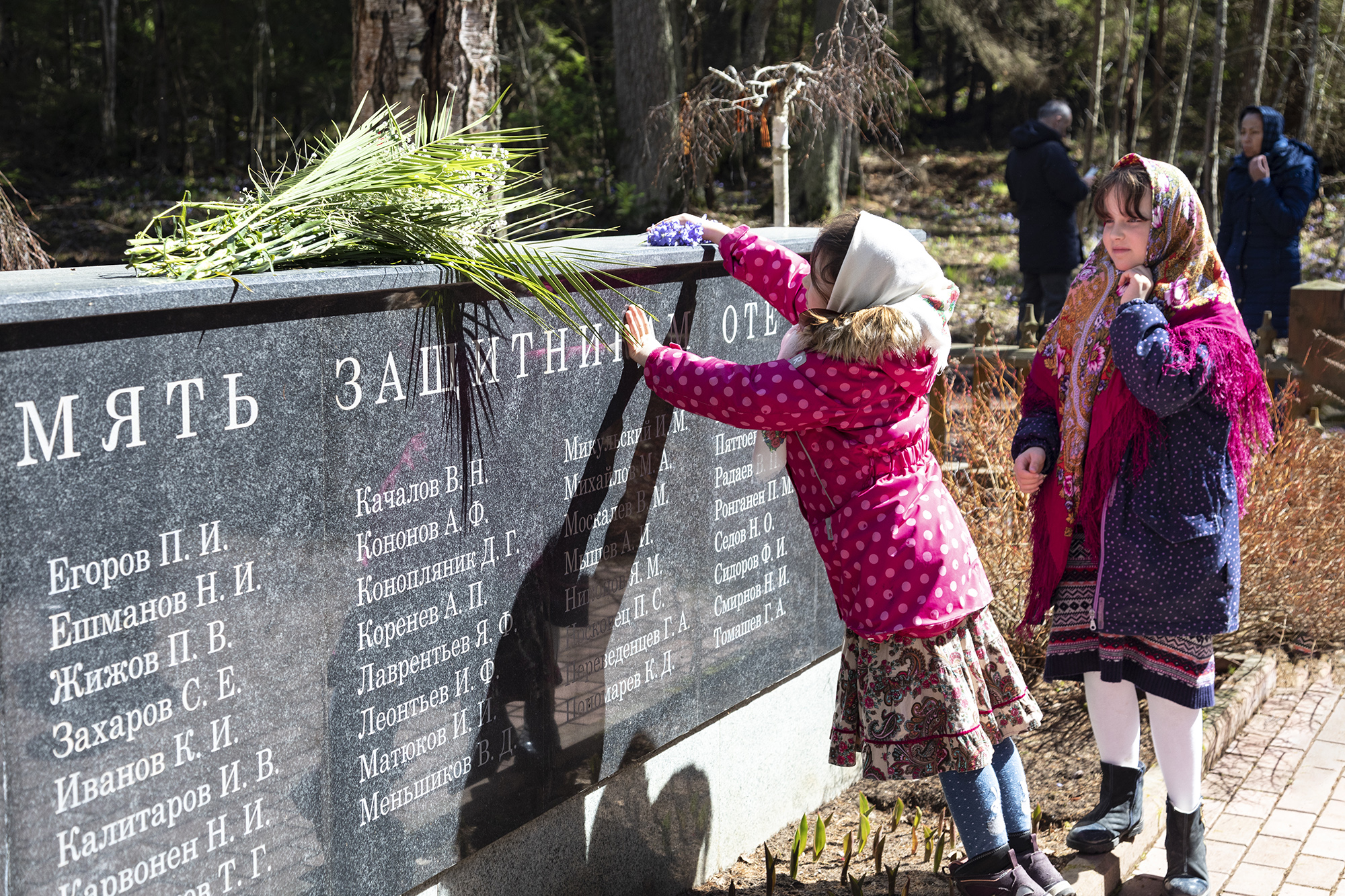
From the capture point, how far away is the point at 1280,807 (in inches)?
149

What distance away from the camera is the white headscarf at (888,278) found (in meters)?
2.46

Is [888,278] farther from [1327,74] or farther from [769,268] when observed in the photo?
[1327,74]

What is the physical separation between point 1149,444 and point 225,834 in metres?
2.21

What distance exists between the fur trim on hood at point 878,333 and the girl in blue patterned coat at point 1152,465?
59 centimetres

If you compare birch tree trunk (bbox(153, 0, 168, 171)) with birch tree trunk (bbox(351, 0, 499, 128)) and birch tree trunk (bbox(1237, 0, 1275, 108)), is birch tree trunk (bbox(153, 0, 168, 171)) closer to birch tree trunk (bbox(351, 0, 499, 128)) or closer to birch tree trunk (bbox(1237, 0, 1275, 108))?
birch tree trunk (bbox(1237, 0, 1275, 108))

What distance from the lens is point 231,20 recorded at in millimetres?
23109

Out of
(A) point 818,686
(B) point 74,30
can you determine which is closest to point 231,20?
(B) point 74,30

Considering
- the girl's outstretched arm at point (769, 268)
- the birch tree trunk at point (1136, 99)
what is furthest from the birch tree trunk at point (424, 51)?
the birch tree trunk at point (1136, 99)

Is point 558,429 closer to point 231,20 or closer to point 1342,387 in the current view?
point 1342,387

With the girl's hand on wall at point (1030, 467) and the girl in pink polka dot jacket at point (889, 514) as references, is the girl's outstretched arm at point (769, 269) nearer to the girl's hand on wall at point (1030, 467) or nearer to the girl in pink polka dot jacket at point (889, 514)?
the girl in pink polka dot jacket at point (889, 514)

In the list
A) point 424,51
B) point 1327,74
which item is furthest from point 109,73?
point 1327,74

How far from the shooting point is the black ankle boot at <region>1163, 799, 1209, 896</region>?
3105 millimetres

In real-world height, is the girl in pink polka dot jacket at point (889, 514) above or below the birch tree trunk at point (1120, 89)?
below

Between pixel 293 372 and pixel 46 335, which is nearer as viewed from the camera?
pixel 46 335
